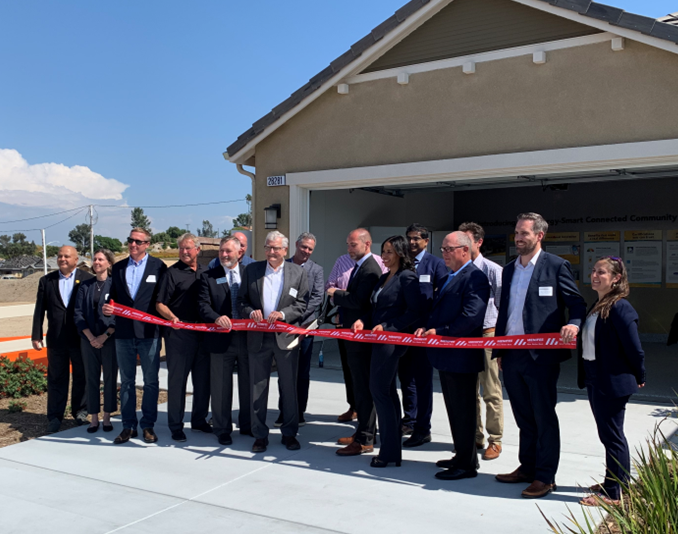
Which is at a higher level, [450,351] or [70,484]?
[450,351]

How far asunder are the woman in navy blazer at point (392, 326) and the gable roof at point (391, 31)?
4271mm

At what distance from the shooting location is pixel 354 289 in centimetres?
561

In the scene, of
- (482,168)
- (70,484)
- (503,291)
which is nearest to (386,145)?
(482,168)

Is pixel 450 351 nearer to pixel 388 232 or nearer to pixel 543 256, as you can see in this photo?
pixel 543 256

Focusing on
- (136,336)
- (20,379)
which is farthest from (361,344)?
(20,379)

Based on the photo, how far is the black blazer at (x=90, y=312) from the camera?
6223 mm

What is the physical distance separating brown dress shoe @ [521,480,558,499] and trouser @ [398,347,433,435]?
4.95 ft

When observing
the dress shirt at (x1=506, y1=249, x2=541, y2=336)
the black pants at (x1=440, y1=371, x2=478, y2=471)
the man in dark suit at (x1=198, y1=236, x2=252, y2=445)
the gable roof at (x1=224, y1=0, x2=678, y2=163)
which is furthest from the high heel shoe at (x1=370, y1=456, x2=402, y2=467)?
the gable roof at (x1=224, y1=0, x2=678, y2=163)

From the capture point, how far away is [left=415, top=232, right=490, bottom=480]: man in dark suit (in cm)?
483

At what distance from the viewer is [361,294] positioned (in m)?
5.56

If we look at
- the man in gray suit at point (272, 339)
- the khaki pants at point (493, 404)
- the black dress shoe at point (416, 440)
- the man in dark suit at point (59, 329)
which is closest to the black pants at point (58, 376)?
the man in dark suit at point (59, 329)

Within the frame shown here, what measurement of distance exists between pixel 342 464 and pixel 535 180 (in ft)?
23.5

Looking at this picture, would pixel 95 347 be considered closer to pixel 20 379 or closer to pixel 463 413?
pixel 20 379

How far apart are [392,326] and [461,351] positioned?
2.10 ft
